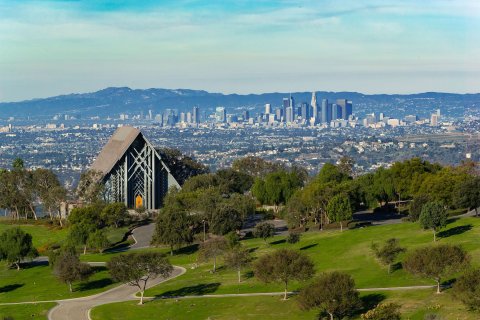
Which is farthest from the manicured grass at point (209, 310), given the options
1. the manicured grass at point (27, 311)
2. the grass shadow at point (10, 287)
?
the grass shadow at point (10, 287)

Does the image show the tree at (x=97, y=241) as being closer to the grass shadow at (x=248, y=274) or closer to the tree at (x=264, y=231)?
the tree at (x=264, y=231)

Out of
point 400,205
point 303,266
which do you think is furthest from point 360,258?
point 400,205

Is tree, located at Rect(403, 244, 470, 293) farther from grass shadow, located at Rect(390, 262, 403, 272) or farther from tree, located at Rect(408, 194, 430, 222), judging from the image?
tree, located at Rect(408, 194, 430, 222)

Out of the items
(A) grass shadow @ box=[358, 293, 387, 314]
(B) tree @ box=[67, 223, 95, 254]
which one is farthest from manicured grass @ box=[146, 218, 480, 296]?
(B) tree @ box=[67, 223, 95, 254]

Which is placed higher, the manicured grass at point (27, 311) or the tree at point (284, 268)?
the tree at point (284, 268)

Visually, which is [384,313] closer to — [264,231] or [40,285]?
[264,231]
